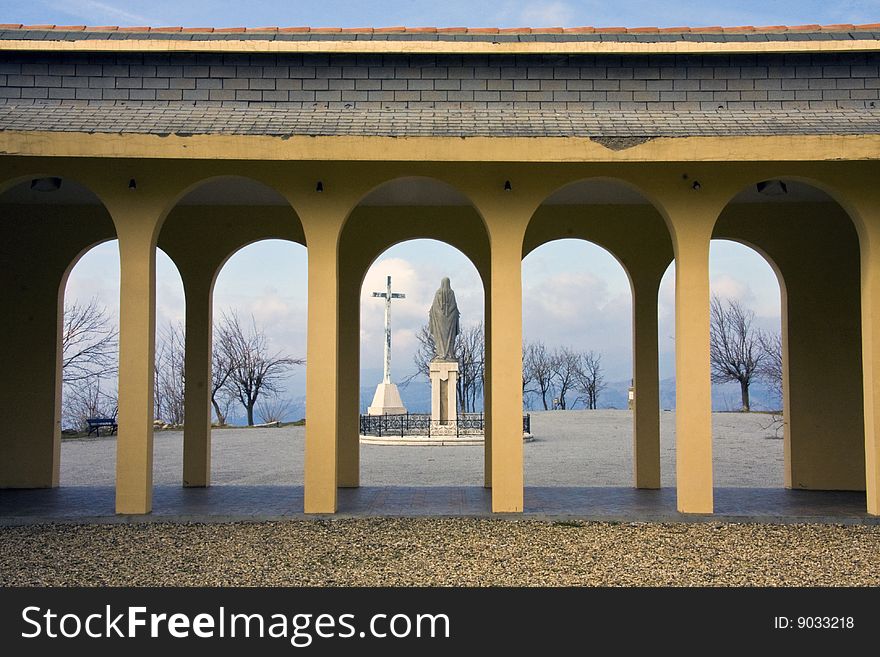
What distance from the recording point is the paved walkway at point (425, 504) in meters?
9.97

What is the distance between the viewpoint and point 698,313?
10.1 meters

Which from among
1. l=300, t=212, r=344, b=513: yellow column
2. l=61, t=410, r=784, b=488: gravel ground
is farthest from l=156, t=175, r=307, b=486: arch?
l=300, t=212, r=344, b=513: yellow column

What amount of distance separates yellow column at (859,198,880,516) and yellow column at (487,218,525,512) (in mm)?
3579

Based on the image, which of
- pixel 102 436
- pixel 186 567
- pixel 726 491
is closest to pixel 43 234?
pixel 186 567

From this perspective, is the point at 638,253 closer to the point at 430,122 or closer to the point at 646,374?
the point at 646,374

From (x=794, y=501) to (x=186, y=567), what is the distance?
285 inches

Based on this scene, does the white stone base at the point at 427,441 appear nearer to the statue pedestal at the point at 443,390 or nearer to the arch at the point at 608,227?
the statue pedestal at the point at 443,390

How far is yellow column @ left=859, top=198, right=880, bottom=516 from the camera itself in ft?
32.3

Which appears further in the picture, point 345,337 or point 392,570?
point 345,337

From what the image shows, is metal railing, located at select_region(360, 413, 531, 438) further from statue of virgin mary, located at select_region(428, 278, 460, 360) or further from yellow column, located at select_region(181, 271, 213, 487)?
yellow column, located at select_region(181, 271, 213, 487)

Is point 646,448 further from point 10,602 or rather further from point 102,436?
point 102,436

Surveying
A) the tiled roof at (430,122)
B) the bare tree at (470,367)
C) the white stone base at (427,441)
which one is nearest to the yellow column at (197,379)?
the tiled roof at (430,122)

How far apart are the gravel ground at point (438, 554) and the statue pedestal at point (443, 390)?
1728 cm

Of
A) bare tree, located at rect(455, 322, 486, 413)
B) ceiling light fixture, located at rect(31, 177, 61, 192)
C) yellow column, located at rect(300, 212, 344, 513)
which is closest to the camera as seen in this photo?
yellow column, located at rect(300, 212, 344, 513)
